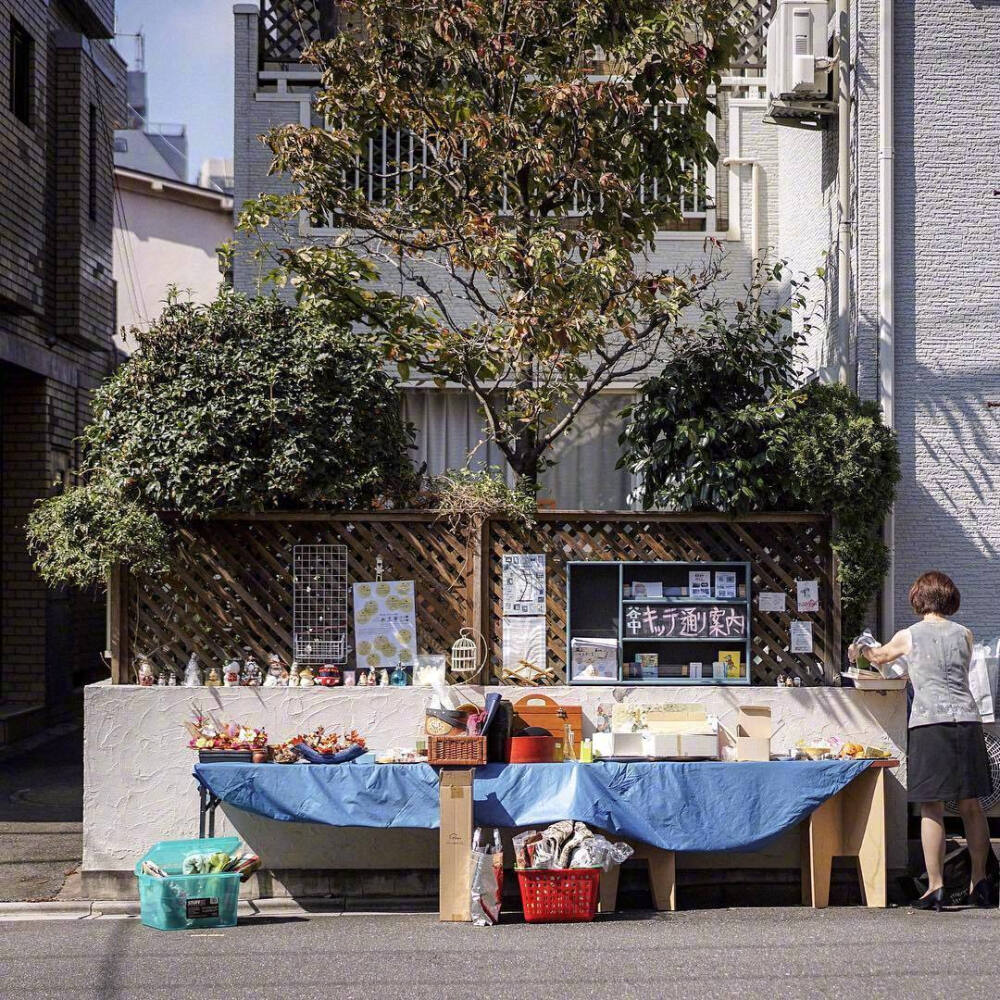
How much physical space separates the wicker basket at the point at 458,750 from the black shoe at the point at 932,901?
281cm

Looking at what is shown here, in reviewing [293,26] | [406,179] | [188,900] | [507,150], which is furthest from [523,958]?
[293,26]

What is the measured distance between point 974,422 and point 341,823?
18.1 ft

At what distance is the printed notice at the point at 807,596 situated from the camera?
28.9ft

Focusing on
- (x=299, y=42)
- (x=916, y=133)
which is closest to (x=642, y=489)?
(x=916, y=133)

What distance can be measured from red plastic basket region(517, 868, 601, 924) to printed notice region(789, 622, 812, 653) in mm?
2189

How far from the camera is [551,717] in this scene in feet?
27.4

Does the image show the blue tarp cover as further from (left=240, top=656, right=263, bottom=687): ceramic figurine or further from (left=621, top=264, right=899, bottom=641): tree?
(left=621, top=264, right=899, bottom=641): tree

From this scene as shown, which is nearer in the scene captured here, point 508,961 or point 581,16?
point 508,961

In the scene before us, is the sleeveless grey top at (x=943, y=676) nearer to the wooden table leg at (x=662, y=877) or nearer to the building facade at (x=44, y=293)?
the wooden table leg at (x=662, y=877)

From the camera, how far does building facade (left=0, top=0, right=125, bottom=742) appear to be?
13836 mm

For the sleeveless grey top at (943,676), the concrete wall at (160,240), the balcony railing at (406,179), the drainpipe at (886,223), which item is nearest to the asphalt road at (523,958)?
the sleeveless grey top at (943,676)

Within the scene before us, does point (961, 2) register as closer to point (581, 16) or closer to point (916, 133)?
point (916, 133)

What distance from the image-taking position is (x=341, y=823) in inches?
305

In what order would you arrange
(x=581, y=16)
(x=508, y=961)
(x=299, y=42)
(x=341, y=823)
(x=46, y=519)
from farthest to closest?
1. (x=299, y=42)
2. (x=581, y=16)
3. (x=46, y=519)
4. (x=341, y=823)
5. (x=508, y=961)
